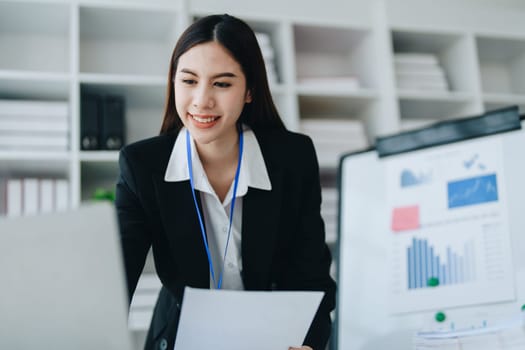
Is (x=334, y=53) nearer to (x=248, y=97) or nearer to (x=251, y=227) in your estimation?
(x=248, y=97)

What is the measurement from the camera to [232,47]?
1.28m

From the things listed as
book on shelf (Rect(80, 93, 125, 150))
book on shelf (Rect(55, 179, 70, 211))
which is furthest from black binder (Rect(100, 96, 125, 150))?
book on shelf (Rect(55, 179, 70, 211))

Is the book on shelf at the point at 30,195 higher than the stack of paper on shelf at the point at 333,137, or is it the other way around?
the stack of paper on shelf at the point at 333,137

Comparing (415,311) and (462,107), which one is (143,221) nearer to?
(415,311)

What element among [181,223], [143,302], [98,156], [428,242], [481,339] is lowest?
[143,302]

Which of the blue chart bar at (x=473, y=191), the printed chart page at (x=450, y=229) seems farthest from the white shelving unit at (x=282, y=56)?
the blue chart bar at (x=473, y=191)

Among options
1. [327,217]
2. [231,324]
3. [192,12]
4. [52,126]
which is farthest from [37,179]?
[231,324]

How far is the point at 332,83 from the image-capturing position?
290cm

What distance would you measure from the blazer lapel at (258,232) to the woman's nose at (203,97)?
0.23m

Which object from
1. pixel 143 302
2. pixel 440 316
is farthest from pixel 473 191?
pixel 143 302

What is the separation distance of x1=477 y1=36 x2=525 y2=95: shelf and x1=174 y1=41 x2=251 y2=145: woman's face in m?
2.41

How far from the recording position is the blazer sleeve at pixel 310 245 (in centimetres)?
139

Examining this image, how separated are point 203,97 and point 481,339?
733 millimetres

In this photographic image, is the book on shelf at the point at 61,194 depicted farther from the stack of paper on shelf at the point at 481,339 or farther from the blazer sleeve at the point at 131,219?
the stack of paper on shelf at the point at 481,339
